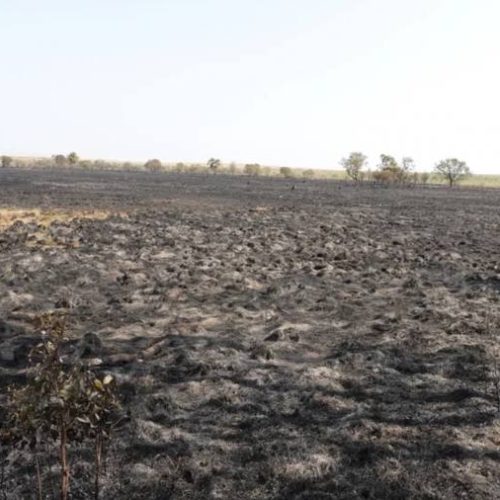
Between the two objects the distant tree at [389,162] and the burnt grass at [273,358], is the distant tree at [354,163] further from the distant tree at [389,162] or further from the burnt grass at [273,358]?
the burnt grass at [273,358]

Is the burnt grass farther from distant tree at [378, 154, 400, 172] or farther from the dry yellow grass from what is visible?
distant tree at [378, 154, 400, 172]

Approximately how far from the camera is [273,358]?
35.2 ft

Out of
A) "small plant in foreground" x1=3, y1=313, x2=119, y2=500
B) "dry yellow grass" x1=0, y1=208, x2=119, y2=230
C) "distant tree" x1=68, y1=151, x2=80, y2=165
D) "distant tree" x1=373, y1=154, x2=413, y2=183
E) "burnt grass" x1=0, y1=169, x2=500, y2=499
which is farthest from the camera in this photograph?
"distant tree" x1=68, y1=151, x2=80, y2=165

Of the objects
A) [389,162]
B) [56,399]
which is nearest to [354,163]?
[389,162]

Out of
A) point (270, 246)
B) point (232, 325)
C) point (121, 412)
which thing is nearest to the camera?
point (121, 412)

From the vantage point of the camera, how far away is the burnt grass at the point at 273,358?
6785 mm

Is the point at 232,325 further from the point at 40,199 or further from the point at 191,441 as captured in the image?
the point at 40,199

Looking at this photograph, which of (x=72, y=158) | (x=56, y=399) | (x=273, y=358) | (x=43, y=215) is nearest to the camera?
(x=56, y=399)

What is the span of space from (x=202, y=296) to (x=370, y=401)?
750 centimetres

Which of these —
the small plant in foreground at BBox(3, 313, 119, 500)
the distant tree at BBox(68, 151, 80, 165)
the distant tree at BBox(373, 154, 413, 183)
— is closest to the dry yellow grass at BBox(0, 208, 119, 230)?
the small plant in foreground at BBox(3, 313, 119, 500)

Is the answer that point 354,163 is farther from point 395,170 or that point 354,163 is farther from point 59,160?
point 59,160

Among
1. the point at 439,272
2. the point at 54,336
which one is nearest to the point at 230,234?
the point at 439,272

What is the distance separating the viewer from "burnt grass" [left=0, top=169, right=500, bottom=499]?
22.3 feet

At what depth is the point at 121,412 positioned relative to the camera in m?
8.39
